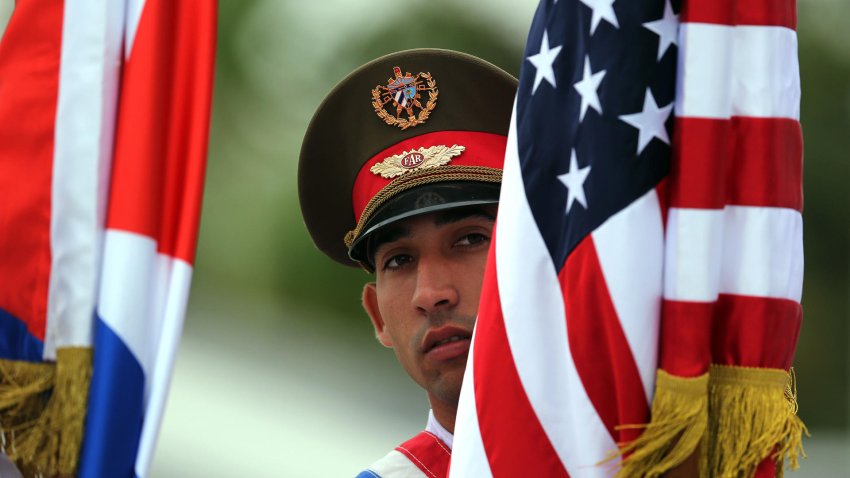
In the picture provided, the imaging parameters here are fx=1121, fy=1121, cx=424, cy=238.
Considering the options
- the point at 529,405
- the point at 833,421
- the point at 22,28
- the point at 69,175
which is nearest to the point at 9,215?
the point at 69,175

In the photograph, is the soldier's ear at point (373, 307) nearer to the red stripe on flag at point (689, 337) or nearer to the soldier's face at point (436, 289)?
the soldier's face at point (436, 289)

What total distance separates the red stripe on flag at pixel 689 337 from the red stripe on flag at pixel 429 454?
4.69ft

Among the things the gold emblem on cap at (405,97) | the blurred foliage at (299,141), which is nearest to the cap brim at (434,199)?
the gold emblem on cap at (405,97)

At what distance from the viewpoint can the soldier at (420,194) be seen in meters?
3.07

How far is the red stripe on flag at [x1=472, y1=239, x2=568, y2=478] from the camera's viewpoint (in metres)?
2.08

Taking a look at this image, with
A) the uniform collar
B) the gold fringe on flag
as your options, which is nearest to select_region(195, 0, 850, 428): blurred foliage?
the uniform collar

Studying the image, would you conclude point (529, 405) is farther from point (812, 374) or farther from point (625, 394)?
point (812, 374)

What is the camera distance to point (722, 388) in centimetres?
192

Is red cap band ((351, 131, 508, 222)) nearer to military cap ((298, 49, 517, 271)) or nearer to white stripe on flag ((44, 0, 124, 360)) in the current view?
military cap ((298, 49, 517, 271))

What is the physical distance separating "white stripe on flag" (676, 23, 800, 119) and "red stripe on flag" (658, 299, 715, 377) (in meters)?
0.33

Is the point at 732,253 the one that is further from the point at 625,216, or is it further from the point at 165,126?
the point at 165,126

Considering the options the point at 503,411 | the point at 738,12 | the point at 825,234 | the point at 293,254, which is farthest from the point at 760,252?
the point at 293,254

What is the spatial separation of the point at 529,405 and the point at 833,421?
→ 6.79 metres

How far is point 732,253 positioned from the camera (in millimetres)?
1956
